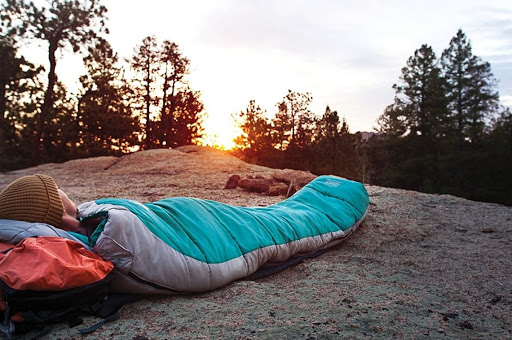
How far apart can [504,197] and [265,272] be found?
16979mm

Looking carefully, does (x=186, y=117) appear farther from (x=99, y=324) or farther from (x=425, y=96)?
(x=99, y=324)

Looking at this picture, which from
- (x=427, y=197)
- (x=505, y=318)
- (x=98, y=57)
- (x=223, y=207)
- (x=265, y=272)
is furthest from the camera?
(x=98, y=57)

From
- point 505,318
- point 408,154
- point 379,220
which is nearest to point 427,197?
point 379,220

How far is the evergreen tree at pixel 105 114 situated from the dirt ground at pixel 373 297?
15141 millimetres

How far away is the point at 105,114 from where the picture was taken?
1648 centimetres

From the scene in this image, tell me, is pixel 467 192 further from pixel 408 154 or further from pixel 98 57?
pixel 98 57

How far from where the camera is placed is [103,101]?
17031 mm

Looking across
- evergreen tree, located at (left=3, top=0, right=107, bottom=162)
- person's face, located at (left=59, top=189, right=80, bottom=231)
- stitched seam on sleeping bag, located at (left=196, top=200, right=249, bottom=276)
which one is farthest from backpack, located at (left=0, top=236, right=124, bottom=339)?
evergreen tree, located at (left=3, top=0, right=107, bottom=162)

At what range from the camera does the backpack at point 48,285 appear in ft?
3.95

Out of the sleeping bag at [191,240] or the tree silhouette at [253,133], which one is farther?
the tree silhouette at [253,133]

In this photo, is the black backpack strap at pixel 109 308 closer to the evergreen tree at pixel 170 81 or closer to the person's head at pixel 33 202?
the person's head at pixel 33 202

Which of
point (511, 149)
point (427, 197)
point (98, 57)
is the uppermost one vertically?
point (98, 57)

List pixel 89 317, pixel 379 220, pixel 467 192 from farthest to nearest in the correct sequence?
pixel 467 192 → pixel 379 220 → pixel 89 317

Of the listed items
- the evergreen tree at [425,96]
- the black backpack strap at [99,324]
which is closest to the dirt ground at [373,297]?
the black backpack strap at [99,324]
